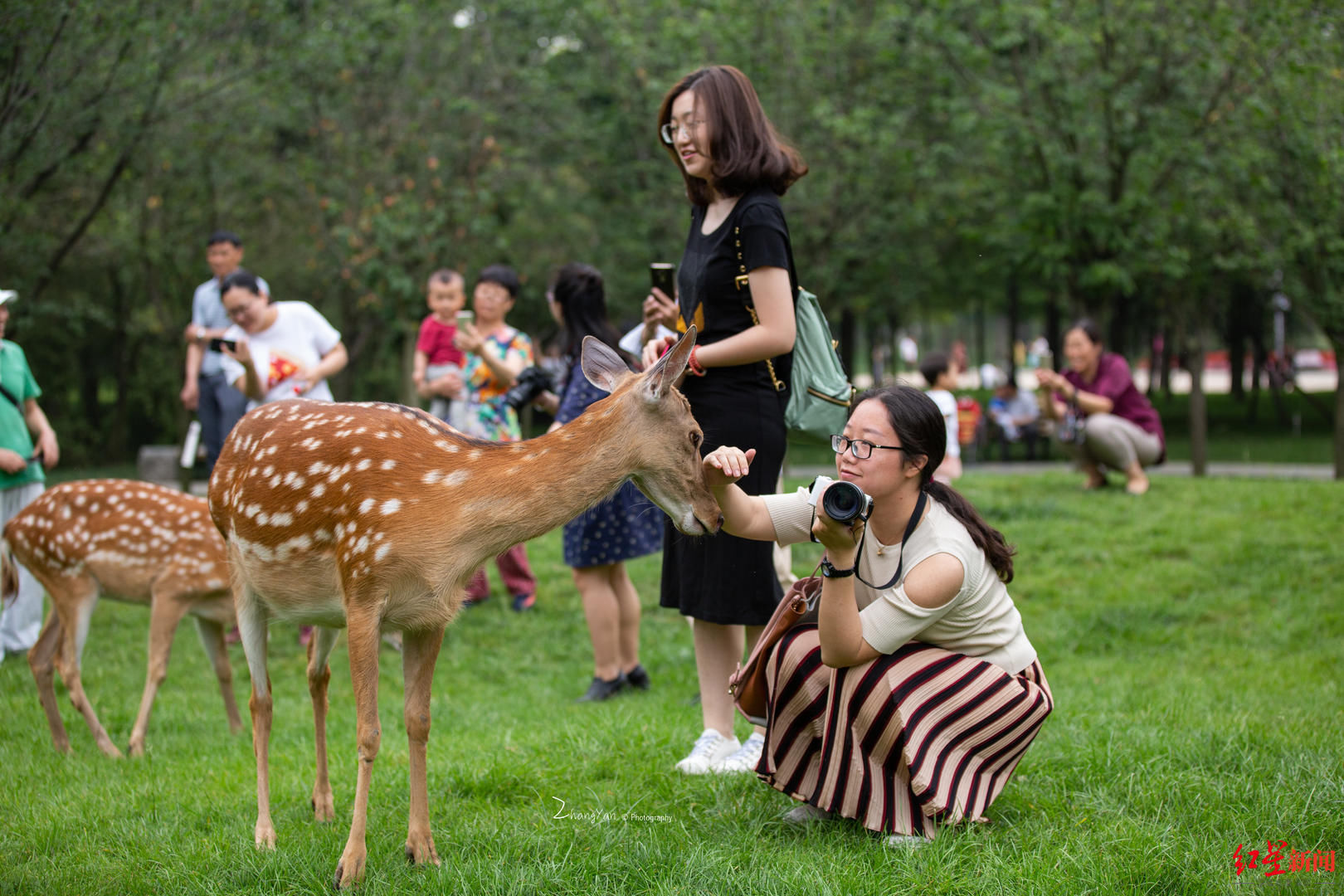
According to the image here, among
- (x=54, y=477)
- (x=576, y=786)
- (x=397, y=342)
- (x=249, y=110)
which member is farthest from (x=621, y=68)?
(x=576, y=786)

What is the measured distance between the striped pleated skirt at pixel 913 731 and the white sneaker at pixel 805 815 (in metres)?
0.10

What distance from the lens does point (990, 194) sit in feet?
55.3

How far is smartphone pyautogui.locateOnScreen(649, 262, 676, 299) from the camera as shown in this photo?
472 centimetres

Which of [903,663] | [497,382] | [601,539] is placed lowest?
[601,539]

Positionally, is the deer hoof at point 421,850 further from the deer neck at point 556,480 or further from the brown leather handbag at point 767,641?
the brown leather handbag at point 767,641

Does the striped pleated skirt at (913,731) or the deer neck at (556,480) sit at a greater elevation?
the deer neck at (556,480)

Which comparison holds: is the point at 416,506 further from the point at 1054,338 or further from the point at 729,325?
the point at 1054,338

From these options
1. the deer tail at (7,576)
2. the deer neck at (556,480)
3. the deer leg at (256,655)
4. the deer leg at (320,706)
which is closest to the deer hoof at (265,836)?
the deer leg at (256,655)

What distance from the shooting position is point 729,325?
14.3 ft

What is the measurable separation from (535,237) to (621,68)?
4.69 m

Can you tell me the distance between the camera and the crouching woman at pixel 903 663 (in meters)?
3.54

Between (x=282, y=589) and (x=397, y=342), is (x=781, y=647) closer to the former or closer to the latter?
(x=282, y=589)

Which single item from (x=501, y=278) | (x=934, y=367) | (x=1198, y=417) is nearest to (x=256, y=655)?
(x=501, y=278)

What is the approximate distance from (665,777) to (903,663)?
3.71 feet
